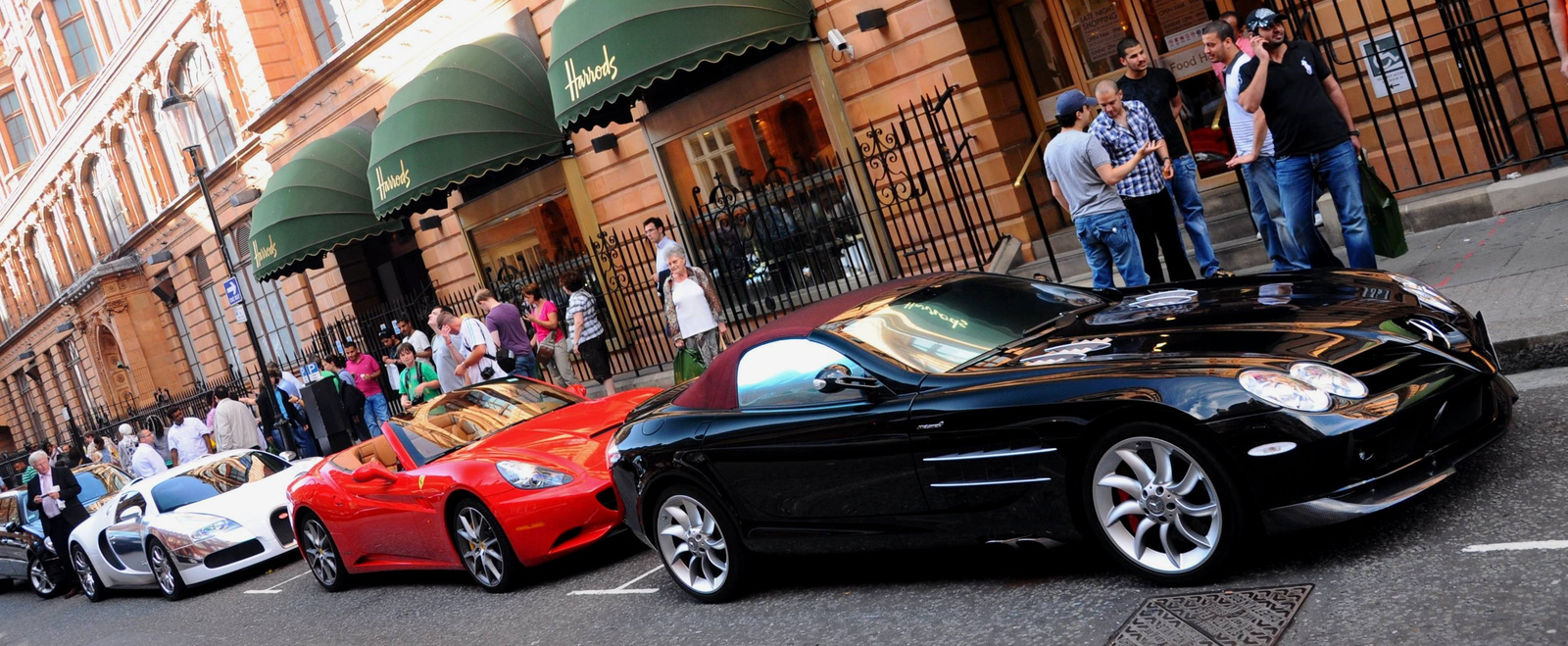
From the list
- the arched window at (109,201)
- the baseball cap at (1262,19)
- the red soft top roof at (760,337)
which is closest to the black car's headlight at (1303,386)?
the red soft top roof at (760,337)

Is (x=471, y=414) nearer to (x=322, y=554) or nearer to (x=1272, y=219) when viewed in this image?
(x=322, y=554)

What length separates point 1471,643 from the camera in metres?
3.64

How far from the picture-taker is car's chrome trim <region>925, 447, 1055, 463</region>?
4.77 m

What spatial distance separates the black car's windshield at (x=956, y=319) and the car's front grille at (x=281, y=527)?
8.54 metres

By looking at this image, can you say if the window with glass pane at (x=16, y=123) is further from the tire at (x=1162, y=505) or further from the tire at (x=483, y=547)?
the tire at (x=1162, y=505)

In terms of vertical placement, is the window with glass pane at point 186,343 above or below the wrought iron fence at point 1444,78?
above

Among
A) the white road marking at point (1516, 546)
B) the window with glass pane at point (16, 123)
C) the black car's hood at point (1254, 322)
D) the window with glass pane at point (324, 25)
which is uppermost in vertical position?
the window with glass pane at point (16, 123)

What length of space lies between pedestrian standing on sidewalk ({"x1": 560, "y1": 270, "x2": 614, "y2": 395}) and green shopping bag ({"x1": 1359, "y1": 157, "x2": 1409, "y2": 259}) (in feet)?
25.5

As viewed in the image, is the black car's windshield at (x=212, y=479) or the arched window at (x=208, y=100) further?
the arched window at (x=208, y=100)

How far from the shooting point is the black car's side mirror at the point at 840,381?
5.33m

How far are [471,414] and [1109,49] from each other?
672 centimetres

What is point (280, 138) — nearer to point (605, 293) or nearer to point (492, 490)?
point (605, 293)

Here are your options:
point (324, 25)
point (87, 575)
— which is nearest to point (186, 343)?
point (324, 25)

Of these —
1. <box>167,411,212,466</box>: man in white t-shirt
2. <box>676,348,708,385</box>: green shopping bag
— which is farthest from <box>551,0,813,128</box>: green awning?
<box>167,411,212,466</box>: man in white t-shirt
